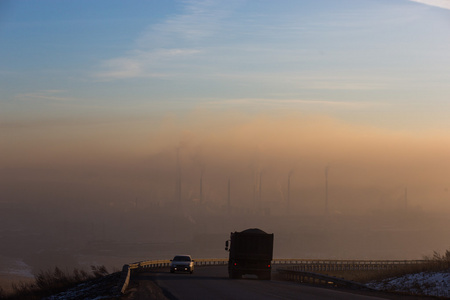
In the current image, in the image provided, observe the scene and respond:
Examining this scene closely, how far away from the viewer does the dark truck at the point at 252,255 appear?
1634 inches

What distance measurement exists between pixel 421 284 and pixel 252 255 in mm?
13779

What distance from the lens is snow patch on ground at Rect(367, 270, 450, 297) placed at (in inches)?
1105

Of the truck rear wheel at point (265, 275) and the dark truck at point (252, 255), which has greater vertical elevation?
the dark truck at point (252, 255)

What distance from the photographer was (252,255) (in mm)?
41625

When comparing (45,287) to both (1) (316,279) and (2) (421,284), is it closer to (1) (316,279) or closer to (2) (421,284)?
(1) (316,279)

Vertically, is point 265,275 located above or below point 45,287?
above

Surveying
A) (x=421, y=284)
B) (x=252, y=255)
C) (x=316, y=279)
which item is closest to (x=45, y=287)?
(x=252, y=255)

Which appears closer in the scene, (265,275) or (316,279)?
(265,275)

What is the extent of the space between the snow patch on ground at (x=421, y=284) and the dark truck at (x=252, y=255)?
8246 millimetres

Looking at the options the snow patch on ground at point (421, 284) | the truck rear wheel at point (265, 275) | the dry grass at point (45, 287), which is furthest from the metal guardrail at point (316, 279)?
the dry grass at point (45, 287)

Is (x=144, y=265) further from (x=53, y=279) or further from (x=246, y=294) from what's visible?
(x=246, y=294)

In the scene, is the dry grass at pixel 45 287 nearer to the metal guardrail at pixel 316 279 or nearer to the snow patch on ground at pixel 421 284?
the metal guardrail at pixel 316 279

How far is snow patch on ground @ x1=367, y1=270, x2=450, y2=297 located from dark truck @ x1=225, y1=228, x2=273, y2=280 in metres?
8.25

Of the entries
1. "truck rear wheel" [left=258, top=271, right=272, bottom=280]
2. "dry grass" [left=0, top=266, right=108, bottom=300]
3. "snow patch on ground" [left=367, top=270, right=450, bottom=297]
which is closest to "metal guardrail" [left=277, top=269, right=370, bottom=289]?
"snow patch on ground" [left=367, top=270, right=450, bottom=297]
